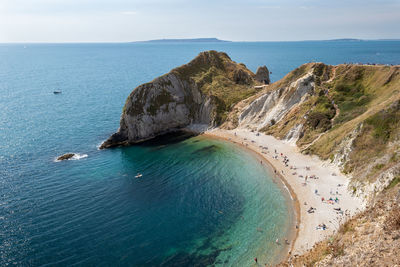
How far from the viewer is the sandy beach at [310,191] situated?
3903cm

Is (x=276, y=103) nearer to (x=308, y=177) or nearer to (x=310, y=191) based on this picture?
(x=308, y=177)

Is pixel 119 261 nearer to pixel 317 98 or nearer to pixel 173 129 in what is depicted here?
pixel 173 129

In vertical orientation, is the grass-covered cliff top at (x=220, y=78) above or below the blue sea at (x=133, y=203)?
above

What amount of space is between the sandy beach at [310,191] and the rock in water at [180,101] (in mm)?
24804

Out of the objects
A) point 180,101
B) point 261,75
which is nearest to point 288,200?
point 180,101

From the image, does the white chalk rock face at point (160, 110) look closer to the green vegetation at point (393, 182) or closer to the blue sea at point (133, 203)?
the blue sea at point (133, 203)

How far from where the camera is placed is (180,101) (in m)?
90.9

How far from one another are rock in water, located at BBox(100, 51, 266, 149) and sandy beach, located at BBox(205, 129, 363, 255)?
81.4 feet

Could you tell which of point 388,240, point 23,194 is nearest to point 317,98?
point 388,240

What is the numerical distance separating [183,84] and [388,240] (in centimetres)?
8186

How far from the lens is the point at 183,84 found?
94.4m

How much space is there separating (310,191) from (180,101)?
181ft

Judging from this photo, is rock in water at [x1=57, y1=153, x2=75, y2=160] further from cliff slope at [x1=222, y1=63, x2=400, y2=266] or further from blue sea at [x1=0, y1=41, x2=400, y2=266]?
cliff slope at [x1=222, y1=63, x2=400, y2=266]

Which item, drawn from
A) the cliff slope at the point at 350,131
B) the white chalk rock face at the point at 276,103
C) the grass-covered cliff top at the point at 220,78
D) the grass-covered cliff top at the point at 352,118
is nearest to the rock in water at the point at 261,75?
the grass-covered cliff top at the point at 220,78
